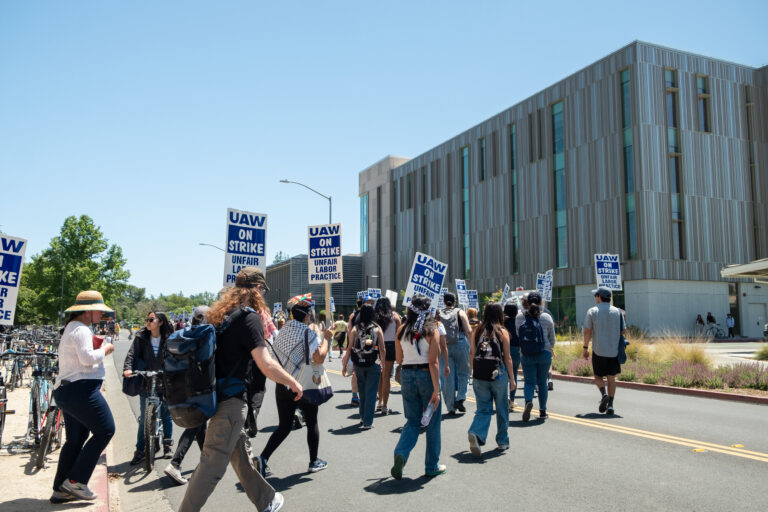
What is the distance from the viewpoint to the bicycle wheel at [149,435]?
6.82 meters

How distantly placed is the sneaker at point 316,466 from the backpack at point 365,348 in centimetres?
261

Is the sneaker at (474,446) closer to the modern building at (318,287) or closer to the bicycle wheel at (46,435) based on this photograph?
the bicycle wheel at (46,435)

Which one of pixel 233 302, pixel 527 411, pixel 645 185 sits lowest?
pixel 527 411

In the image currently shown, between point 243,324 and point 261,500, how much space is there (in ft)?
4.76

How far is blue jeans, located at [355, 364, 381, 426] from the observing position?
30.0 ft

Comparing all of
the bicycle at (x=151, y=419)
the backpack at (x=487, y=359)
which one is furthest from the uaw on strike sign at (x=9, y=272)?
the backpack at (x=487, y=359)

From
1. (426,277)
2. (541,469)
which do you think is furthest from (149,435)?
(426,277)

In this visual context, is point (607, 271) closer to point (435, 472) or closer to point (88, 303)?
point (435, 472)

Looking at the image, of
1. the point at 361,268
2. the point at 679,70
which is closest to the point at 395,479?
the point at 679,70

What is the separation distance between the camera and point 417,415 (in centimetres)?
618

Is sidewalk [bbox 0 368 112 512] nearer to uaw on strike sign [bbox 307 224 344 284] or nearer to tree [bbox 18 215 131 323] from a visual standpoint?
Result: uaw on strike sign [bbox 307 224 344 284]

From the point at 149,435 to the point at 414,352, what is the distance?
10.2 feet

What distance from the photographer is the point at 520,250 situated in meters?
49.0

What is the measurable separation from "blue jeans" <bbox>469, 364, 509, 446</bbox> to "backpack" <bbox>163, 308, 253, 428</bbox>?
147 inches
